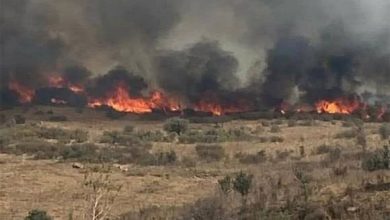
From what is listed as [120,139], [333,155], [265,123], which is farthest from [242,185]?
[265,123]

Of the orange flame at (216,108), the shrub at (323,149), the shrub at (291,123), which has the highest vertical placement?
the orange flame at (216,108)

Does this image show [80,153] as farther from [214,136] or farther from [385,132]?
[385,132]

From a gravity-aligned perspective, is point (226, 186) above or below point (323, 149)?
below

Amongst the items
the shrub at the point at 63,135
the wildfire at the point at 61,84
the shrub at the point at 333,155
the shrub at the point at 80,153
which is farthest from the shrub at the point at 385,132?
the wildfire at the point at 61,84

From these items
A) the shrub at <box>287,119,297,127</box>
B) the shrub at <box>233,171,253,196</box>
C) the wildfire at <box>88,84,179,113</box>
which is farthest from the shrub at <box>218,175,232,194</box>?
the wildfire at <box>88,84,179,113</box>

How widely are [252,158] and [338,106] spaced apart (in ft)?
95.5

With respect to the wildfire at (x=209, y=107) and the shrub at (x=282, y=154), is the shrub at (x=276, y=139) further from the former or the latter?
the wildfire at (x=209, y=107)

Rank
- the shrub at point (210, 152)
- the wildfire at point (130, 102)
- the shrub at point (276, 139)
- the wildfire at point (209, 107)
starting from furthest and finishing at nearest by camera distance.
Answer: the wildfire at point (130, 102), the wildfire at point (209, 107), the shrub at point (276, 139), the shrub at point (210, 152)

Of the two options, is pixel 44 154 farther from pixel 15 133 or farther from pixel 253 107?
pixel 253 107

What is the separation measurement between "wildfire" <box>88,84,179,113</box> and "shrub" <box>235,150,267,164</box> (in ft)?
90.4

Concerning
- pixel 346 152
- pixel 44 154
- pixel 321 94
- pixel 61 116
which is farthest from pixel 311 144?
pixel 61 116

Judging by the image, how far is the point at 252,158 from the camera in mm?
28000

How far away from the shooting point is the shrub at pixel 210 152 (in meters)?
29.3

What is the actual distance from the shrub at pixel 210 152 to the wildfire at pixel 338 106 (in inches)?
970
